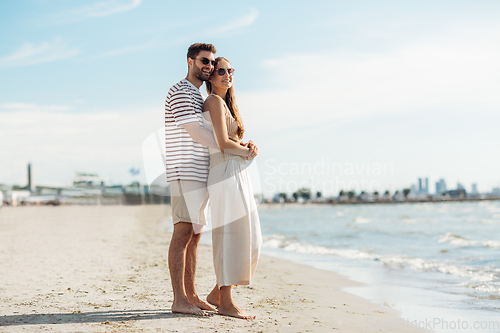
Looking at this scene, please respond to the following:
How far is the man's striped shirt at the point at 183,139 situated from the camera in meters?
3.08

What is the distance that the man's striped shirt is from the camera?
10.1 ft

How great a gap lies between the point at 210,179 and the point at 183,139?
356 mm

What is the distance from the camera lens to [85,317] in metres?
3.07

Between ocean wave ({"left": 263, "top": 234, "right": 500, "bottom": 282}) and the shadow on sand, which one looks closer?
the shadow on sand

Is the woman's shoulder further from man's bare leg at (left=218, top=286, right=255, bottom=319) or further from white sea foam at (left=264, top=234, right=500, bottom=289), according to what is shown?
white sea foam at (left=264, top=234, right=500, bottom=289)

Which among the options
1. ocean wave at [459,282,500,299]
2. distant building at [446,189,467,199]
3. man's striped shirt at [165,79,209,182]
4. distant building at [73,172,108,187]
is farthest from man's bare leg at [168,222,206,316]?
distant building at [446,189,467,199]

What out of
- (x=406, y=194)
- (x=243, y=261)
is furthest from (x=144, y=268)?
(x=406, y=194)

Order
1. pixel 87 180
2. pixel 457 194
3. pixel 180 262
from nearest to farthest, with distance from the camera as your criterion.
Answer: pixel 180 262, pixel 87 180, pixel 457 194

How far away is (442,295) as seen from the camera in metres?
5.25

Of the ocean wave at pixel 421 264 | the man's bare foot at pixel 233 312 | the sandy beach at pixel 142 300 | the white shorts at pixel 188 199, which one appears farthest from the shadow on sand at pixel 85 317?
the ocean wave at pixel 421 264

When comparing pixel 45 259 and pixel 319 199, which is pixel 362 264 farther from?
pixel 319 199

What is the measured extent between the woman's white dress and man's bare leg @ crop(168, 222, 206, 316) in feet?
0.73

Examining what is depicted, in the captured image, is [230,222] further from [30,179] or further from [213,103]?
[30,179]

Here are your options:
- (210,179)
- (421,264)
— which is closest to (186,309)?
(210,179)
